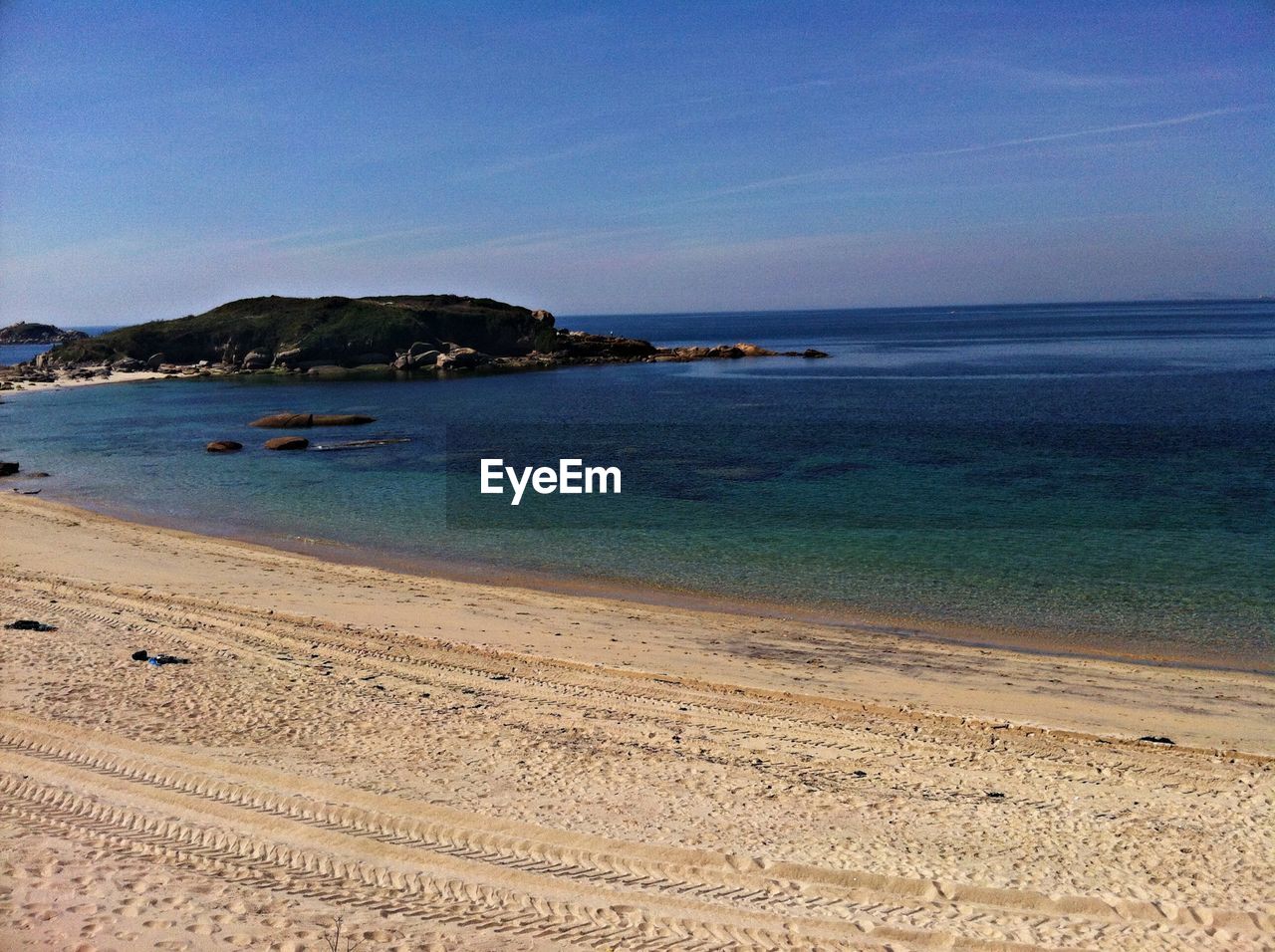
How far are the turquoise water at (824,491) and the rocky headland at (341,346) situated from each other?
32.3 meters

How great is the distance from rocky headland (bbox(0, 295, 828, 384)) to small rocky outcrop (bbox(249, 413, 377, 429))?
145ft

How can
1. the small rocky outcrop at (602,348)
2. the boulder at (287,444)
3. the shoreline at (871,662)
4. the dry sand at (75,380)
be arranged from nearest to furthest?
the shoreline at (871,662) → the boulder at (287,444) → the dry sand at (75,380) → the small rocky outcrop at (602,348)

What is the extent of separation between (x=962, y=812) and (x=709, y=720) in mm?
4089

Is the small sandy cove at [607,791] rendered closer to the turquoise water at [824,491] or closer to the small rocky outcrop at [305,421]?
the turquoise water at [824,491]

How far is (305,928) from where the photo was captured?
7.78 m

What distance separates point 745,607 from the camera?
21.2 meters

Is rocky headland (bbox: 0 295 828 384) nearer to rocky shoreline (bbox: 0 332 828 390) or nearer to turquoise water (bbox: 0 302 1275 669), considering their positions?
rocky shoreline (bbox: 0 332 828 390)

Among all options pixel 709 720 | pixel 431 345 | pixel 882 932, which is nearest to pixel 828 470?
pixel 709 720

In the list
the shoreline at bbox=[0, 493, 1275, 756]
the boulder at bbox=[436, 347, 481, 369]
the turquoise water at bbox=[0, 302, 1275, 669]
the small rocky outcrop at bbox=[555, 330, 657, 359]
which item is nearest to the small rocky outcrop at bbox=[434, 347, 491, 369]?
the boulder at bbox=[436, 347, 481, 369]

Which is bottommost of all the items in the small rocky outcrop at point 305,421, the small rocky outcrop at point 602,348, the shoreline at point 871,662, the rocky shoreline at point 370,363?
the shoreline at point 871,662

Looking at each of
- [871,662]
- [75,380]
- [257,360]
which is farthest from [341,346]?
[871,662]

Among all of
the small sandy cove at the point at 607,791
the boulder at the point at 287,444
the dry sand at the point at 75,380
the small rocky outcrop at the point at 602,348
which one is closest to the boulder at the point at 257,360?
the dry sand at the point at 75,380

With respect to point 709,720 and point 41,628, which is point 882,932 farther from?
point 41,628

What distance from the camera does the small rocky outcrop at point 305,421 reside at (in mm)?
56156
